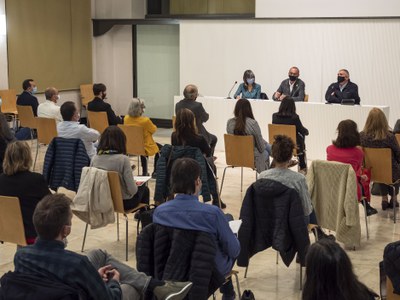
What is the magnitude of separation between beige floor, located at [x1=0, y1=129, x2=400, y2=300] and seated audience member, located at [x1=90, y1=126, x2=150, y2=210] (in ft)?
1.84

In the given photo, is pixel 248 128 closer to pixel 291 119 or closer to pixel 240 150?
pixel 240 150

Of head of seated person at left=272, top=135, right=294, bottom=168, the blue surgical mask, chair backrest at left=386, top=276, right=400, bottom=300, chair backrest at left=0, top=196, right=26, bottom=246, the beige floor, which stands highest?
the blue surgical mask

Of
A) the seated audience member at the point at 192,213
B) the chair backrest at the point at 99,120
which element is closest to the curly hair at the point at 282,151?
the seated audience member at the point at 192,213

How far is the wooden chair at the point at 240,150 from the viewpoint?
7112 millimetres

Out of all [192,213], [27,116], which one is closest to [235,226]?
[192,213]

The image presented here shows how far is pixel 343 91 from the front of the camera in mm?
9672

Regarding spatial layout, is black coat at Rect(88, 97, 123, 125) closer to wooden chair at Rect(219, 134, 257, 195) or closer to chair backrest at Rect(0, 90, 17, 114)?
wooden chair at Rect(219, 134, 257, 195)

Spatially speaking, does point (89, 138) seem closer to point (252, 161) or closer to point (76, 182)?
point (76, 182)

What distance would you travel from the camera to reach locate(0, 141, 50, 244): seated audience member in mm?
4605

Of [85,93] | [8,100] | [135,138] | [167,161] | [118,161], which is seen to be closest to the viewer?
[118,161]

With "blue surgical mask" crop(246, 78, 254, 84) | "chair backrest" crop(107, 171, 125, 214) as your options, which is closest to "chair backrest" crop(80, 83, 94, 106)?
"blue surgical mask" crop(246, 78, 254, 84)

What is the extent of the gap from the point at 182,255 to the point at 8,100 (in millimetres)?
8611

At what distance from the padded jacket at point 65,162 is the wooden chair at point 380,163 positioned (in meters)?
2.70

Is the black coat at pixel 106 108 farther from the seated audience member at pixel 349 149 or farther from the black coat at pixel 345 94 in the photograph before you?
the seated audience member at pixel 349 149
